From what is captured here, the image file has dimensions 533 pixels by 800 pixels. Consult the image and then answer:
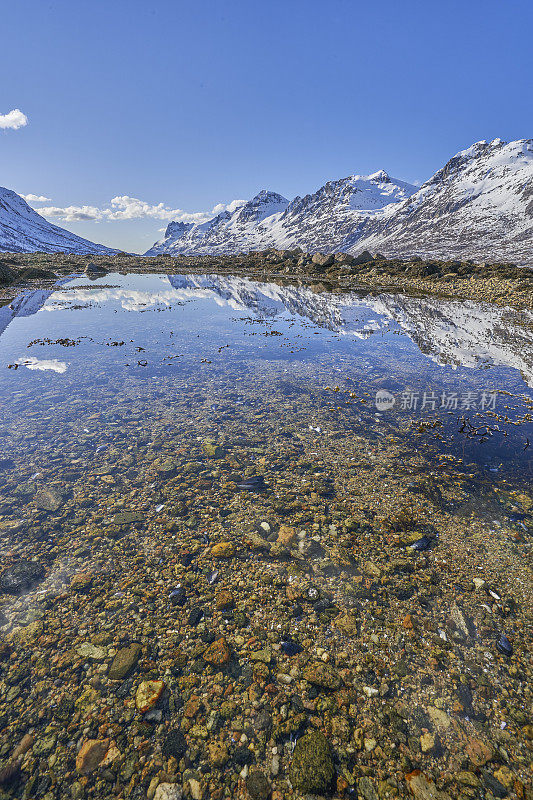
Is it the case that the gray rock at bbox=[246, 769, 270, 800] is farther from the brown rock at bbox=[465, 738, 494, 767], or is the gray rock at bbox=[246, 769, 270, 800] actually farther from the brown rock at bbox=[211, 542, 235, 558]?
the brown rock at bbox=[211, 542, 235, 558]

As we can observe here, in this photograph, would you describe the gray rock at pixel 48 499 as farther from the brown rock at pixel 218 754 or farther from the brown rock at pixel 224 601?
the brown rock at pixel 218 754

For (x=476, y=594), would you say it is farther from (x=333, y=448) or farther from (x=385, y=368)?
(x=385, y=368)

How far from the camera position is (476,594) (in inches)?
211

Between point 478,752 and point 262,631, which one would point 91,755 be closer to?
point 262,631

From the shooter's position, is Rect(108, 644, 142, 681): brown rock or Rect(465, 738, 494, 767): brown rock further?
Rect(108, 644, 142, 681): brown rock

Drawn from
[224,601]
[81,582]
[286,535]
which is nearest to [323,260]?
[286,535]

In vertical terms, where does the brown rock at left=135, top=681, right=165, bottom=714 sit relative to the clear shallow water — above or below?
below

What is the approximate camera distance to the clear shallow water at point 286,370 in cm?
1058

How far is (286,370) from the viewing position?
51.2 ft

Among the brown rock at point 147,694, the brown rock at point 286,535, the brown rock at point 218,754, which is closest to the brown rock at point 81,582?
the brown rock at point 147,694

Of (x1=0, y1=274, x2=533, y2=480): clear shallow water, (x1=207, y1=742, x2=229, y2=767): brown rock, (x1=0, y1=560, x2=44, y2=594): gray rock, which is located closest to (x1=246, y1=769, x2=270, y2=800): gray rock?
(x1=207, y1=742, x2=229, y2=767): brown rock

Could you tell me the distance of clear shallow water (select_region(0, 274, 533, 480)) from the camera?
1058 centimetres

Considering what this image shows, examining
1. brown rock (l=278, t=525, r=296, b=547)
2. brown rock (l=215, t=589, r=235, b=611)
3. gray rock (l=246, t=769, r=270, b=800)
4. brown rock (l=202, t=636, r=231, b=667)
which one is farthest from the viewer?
brown rock (l=278, t=525, r=296, b=547)

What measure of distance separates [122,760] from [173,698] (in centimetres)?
70
